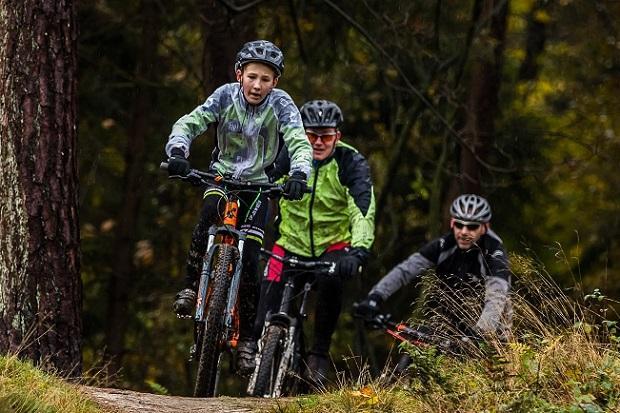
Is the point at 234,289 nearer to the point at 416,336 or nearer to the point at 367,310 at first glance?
the point at 416,336

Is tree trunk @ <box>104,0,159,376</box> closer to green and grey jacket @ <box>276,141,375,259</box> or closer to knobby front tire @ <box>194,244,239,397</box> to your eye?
green and grey jacket @ <box>276,141,375,259</box>

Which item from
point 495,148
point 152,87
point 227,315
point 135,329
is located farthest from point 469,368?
point 135,329

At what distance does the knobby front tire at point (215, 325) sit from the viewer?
8.03 m

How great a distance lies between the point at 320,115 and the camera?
9.96 metres

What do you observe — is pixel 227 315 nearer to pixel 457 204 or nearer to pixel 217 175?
pixel 217 175

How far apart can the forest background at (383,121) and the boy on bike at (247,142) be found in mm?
4908

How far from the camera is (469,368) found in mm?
6891

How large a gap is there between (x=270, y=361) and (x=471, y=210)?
205 centimetres

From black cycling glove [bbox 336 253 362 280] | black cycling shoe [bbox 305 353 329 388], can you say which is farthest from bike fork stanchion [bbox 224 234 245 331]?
black cycling shoe [bbox 305 353 329 388]

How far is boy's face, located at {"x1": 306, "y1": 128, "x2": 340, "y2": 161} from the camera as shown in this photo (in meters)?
9.91

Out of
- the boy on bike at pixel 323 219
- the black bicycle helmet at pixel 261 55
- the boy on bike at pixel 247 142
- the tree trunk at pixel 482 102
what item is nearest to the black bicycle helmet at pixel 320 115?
the boy on bike at pixel 323 219

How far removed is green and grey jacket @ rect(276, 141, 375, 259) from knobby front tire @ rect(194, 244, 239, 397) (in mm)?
1697

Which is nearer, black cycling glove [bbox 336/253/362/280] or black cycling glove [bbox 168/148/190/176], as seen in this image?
black cycling glove [bbox 168/148/190/176]

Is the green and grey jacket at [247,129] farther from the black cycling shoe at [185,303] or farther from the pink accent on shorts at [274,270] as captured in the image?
the pink accent on shorts at [274,270]
